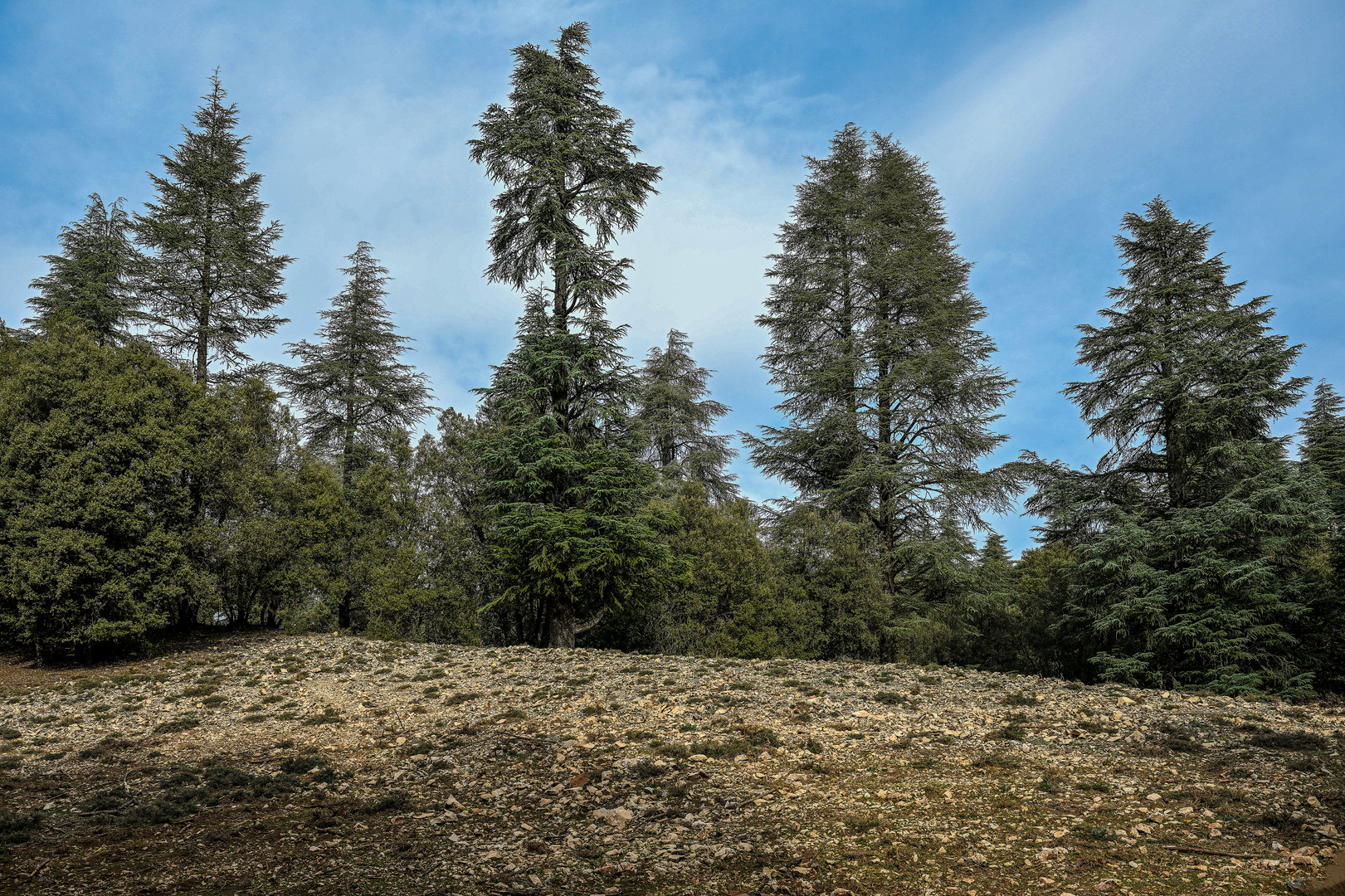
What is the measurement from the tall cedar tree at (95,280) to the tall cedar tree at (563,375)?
13.6 m

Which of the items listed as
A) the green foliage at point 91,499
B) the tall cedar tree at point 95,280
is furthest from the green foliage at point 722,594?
the tall cedar tree at point 95,280

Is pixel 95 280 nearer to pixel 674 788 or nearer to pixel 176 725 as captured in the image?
pixel 176 725

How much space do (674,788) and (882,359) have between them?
16.2m

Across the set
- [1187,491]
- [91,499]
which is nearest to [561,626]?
[91,499]

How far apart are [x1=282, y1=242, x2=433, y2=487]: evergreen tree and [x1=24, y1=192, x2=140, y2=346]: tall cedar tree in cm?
536

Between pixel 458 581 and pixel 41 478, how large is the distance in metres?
8.36

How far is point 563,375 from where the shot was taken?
16344mm

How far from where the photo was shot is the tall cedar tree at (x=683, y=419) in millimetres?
25203

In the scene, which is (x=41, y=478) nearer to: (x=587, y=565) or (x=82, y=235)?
(x=587, y=565)

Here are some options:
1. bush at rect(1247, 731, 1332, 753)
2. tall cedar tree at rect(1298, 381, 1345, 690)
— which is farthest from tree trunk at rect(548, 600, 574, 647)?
tall cedar tree at rect(1298, 381, 1345, 690)

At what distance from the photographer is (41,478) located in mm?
13000

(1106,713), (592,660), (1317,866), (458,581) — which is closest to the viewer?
(1317,866)

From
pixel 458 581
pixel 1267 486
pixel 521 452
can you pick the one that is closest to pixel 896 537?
pixel 1267 486

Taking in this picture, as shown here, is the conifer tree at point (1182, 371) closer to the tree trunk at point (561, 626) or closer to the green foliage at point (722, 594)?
the green foliage at point (722, 594)
